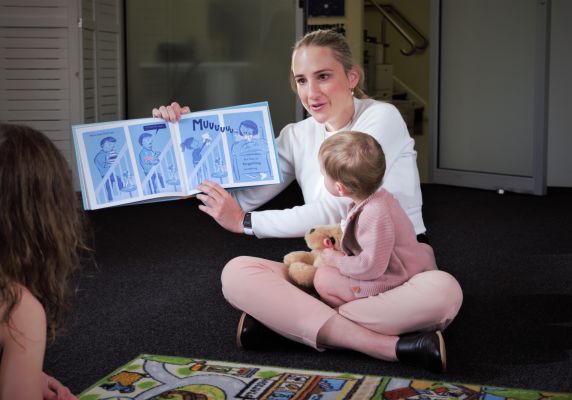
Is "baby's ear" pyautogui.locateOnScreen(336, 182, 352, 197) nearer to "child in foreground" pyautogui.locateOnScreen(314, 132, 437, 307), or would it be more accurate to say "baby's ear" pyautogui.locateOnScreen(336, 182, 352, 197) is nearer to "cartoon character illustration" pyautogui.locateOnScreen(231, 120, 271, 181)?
"child in foreground" pyautogui.locateOnScreen(314, 132, 437, 307)

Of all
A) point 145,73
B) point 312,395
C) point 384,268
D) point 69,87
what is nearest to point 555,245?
point 384,268

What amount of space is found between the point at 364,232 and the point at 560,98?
4.16 meters

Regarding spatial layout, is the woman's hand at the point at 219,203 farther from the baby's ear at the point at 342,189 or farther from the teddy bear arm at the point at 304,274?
the baby's ear at the point at 342,189

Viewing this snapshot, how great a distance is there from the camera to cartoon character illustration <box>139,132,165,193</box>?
2.22m

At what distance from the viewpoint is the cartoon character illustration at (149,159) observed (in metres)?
2.22

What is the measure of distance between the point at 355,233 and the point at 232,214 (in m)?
0.35

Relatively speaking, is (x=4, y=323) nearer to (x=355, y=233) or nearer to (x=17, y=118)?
(x=355, y=233)

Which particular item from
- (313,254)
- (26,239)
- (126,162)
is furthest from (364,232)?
(26,239)

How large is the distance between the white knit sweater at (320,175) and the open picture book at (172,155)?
0.11m

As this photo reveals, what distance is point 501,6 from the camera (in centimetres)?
572

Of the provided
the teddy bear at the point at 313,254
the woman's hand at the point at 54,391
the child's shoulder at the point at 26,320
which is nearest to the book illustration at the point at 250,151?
the teddy bear at the point at 313,254

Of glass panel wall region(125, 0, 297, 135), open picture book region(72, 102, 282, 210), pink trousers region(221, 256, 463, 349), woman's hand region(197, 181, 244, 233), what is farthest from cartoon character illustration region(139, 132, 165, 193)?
glass panel wall region(125, 0, 297, 135)

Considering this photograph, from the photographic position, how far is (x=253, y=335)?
2205 millimetres

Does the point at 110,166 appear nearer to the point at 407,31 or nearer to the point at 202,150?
the point at 202,150
